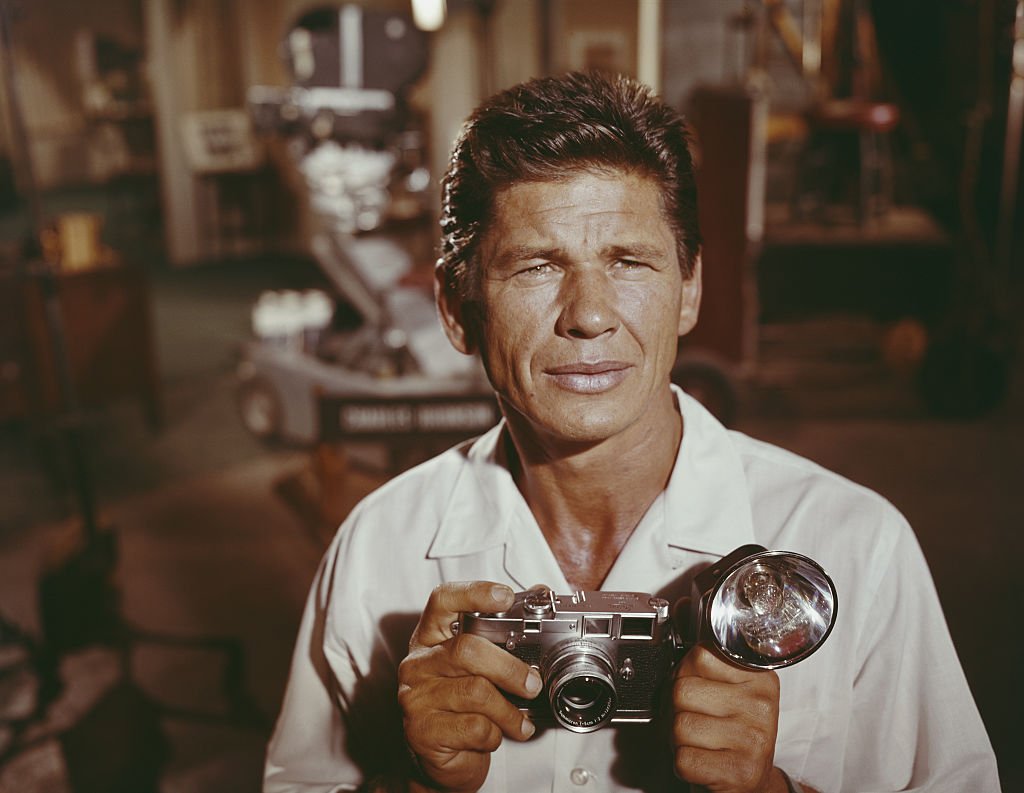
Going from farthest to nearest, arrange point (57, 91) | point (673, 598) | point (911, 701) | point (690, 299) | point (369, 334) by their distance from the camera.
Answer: point (57, 91)
point (369, 334)
point (690, 299)
point (673, 598)
point (911, 701)

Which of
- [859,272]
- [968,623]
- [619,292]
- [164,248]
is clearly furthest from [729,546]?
[164,248]

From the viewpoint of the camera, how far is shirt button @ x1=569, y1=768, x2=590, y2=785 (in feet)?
3.85

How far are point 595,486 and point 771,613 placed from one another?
0.34 m

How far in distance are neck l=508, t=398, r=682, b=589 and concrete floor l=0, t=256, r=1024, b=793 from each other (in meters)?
1.83

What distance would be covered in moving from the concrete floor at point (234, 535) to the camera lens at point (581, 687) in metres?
1.96

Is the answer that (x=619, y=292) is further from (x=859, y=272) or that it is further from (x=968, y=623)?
(x=859, y=272)

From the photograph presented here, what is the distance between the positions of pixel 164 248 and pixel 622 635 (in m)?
11.1

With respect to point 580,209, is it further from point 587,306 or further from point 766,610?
point 766,610

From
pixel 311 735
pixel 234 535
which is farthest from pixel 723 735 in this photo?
pixel 234 535

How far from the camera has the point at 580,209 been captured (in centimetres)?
112

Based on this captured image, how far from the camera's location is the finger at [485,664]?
1.01m

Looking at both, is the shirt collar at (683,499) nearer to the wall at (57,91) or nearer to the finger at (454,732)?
the finger at (454,732)

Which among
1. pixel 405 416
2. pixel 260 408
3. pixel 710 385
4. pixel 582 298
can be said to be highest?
pixel 582 298

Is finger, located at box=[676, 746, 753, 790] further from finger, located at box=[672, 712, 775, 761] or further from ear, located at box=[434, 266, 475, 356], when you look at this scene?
ear, located at box=[434, 266, 475, 356]
